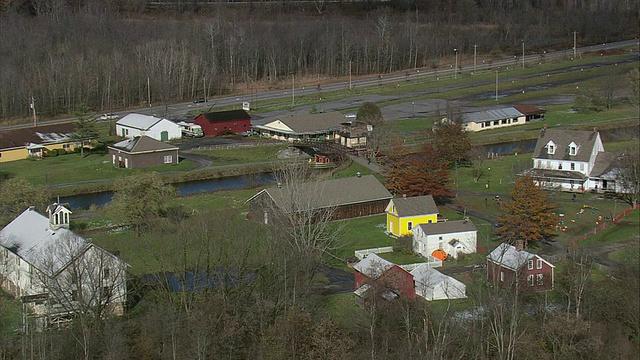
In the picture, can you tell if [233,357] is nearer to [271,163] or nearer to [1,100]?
[271,163]

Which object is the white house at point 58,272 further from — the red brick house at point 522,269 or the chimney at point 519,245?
the chimney at point 519,245

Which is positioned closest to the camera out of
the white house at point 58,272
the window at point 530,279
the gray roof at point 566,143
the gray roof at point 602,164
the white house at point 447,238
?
the white house at point 58,272

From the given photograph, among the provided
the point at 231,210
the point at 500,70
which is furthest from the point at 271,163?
the point at 500,70

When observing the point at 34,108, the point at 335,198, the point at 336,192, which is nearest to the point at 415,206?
the point at 335,198

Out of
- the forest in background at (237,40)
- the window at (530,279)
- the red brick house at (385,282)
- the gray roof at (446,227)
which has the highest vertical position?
the forest in background at (237,40)

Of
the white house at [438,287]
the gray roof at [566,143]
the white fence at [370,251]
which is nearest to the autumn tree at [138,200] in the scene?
the white fence at [370,251]

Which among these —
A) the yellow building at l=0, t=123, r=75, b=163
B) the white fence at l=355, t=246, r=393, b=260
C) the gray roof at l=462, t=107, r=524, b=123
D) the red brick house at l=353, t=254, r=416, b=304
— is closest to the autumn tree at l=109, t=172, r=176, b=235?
the white fence at l=355, t=246, r=393, b=260

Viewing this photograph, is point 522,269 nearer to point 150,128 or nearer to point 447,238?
point 447,238
